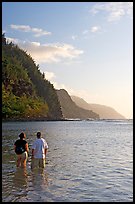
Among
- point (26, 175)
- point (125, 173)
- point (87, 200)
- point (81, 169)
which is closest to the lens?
point (87, 200)

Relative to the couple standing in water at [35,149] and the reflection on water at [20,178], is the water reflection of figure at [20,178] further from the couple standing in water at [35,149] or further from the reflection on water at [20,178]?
the couple standing in water at [35,149]

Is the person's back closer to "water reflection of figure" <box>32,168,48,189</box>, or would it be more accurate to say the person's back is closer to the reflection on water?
"water reflection of figure" <box>32,168,48,189</box>

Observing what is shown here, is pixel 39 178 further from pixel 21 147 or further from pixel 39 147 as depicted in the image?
pixel 21 147

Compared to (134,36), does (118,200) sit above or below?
below

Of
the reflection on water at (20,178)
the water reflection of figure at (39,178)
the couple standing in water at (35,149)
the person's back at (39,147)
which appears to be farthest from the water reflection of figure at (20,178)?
the person's back at (39,147)

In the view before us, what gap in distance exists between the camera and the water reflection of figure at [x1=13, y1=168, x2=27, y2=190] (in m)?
14.1

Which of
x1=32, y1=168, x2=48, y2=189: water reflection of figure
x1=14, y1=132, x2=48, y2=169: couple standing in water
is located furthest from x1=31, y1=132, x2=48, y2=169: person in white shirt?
x1=32, y1=168, x2=48, y2=189: water reflection of figure

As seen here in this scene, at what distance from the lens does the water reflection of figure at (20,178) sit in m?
14.1

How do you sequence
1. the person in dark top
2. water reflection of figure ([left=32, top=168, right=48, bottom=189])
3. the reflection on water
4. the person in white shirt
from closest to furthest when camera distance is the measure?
the reflection on water < water reflection of figure ([left=32, top=168, right=48, bottom=189]) < the person in white shirt < the person in dark top

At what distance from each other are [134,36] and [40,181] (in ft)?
30.5

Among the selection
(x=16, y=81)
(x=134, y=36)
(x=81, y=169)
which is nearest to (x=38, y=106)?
(x=16, y=81)

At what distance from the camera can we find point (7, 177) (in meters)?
15.7

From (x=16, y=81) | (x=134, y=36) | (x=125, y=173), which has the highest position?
(x=16, y=81)

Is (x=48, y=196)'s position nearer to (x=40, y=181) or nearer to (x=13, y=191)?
(x=13, y=191)
